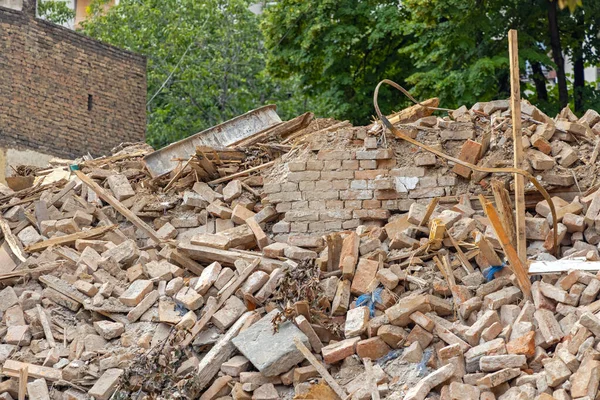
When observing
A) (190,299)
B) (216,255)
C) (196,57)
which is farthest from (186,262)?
(196,57)

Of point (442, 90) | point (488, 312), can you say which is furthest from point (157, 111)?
point (488, 312)

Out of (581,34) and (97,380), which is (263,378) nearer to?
(97,380)

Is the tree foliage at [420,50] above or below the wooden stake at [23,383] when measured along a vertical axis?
above

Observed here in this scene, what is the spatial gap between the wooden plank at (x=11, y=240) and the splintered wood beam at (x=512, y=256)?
17.2ft

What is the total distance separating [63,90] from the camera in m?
19.8

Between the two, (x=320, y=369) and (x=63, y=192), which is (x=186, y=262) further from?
(x=63, y=192)

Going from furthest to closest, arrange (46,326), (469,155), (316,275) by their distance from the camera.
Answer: (469,155) < (46,326) < (316,275)

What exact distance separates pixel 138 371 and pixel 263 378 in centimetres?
111

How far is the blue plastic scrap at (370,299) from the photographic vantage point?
32.3 feet

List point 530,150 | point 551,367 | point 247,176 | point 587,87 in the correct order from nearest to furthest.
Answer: point 551,367 → point 530,150 → point 247,176 → point 587,87

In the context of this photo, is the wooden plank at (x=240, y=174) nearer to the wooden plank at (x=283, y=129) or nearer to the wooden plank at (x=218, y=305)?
the wooden plank at (x=283, y=129)

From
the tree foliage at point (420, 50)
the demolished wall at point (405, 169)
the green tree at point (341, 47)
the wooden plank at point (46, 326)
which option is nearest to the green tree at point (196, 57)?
the tree foliage at point (420, 50)

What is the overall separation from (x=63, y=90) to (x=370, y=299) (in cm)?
1138

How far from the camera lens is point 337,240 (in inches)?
409
